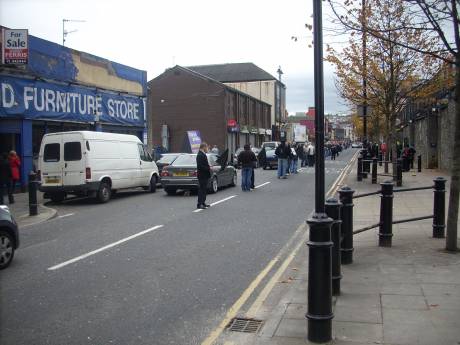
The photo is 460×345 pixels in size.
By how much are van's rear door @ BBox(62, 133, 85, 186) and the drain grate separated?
1172 centimetres

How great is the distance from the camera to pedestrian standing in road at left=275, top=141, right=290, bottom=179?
24719 millimetres

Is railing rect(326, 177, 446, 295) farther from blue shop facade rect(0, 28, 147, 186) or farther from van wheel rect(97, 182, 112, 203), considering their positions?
blue shop facade rect(0, 28, 147, 186)

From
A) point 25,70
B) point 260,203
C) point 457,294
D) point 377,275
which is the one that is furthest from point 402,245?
point 25,70

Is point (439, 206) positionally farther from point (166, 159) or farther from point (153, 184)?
point (166, 159)

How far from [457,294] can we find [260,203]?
32.6 ft

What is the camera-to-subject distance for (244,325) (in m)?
5.11

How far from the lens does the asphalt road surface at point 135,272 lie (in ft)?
16.8

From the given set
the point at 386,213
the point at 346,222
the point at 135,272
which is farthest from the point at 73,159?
the point at 346,222

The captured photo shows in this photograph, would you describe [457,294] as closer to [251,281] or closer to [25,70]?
[251,281]

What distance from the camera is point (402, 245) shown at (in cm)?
827

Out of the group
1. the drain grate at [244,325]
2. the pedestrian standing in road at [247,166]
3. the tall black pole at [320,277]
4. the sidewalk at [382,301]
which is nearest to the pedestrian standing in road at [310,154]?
the pedestrian standing in road at [247,166]

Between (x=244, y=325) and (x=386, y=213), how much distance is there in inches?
149

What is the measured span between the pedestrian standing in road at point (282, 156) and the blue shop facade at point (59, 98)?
8.34 metres

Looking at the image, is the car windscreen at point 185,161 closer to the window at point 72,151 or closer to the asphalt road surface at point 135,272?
the window at point 72,151
